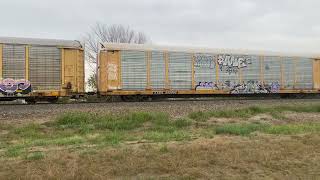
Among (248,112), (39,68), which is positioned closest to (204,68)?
(248,112)

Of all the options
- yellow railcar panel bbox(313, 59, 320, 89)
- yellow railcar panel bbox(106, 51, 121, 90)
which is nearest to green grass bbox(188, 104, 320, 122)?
yellow railcar panel bbox(106, 51, 121, 90)

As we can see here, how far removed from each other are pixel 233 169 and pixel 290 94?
21.8 m

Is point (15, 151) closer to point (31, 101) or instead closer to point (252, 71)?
point (31, 101)

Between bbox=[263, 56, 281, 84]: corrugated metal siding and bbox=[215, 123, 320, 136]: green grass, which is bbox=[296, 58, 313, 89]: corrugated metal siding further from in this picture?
bbox=[215, 123, 320, 136]: green grass

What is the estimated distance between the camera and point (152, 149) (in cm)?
840

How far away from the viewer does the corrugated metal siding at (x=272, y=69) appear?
26141 mm

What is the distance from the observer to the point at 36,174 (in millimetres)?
6152

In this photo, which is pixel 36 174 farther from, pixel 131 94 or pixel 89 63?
pixel 89 63

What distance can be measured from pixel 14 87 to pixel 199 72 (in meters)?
10.5

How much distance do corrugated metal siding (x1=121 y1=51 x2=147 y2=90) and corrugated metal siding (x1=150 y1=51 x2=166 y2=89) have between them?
0.47 meters

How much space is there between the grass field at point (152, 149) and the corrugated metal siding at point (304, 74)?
589 inches

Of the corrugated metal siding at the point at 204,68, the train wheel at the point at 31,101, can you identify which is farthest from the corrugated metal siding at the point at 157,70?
the train wheel at the point at 31,101

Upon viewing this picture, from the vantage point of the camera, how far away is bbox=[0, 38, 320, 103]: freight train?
19859 mm

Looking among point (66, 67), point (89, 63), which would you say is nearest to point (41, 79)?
point (66, 67)
